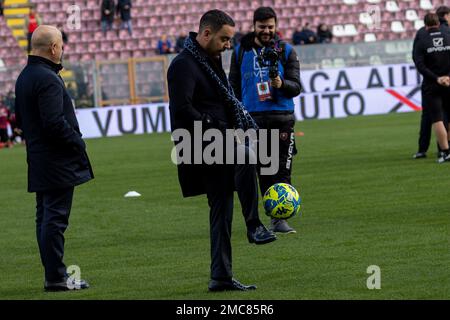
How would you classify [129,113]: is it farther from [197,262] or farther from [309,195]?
[197,262]

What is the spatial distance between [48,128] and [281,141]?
373cm

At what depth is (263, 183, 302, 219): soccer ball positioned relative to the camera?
10664 millimetres

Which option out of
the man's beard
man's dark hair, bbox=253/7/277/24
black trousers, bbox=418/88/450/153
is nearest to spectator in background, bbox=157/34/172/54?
black trousers, bbox=418/88/450/153

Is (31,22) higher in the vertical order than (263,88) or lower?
lower

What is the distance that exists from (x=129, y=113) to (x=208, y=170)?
25256 millimetres

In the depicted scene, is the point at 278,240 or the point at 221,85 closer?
the point at 221,85

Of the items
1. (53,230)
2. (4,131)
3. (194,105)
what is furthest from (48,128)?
(4,131)

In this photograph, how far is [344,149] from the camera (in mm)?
22859

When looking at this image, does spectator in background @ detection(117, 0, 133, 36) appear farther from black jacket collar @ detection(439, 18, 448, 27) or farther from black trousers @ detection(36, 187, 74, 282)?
black trousers @ detection(36, 187, 74, 282)

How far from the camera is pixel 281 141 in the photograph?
12102 mm

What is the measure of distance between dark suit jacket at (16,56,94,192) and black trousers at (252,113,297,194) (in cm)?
319

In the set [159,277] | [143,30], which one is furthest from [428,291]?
[143,30]

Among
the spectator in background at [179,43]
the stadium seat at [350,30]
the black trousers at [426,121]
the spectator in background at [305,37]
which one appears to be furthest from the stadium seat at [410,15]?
the black trousers at [426,121]

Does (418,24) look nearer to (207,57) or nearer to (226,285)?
(207,57)
